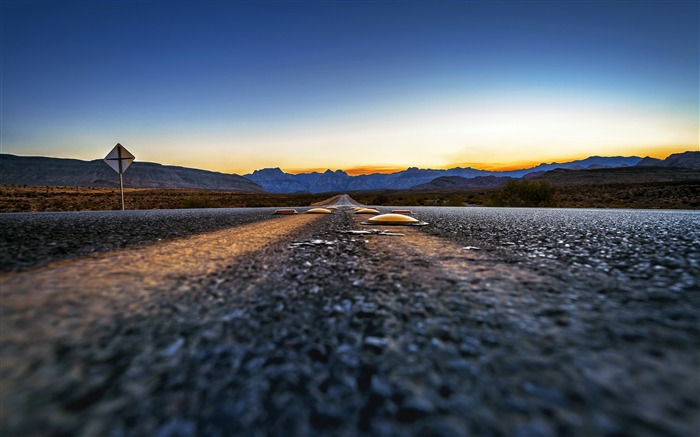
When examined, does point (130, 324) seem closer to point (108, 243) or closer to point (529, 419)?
point (529, 419)

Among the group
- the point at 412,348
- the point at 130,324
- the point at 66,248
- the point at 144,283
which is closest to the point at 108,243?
the point at 66,248

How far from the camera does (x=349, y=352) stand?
1501 millimetres

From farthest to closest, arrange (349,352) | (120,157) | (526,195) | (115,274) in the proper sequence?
(526,195), (120,157), (115,274), (349,352)

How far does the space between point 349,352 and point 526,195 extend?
107ft

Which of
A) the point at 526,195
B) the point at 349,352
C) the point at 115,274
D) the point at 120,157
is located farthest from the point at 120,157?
the point at 526,195

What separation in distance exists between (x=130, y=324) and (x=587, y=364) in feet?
7.32

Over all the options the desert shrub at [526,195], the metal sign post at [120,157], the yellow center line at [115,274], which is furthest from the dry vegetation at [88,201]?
the desert shrub at [526,195]

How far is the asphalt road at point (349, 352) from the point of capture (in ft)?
3.40

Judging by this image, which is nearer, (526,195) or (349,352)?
(349,352)

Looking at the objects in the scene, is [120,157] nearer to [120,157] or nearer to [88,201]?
[120,157]

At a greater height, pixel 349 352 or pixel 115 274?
pixel 115 274

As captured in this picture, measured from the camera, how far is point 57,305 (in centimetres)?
205

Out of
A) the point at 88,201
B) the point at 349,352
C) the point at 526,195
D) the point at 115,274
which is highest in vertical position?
the point at 88,201

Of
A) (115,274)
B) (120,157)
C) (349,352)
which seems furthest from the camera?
(120,157)
